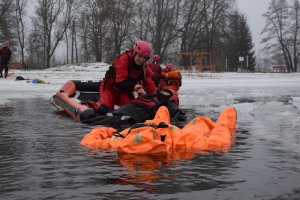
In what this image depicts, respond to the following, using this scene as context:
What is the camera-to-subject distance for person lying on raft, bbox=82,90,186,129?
25.2 ft

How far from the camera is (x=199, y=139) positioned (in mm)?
5418

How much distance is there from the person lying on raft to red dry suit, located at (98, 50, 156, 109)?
1.40 feet

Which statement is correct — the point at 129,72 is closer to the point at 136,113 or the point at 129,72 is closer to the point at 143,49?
the point at 143,49

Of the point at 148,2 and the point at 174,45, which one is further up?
the point at 148,2

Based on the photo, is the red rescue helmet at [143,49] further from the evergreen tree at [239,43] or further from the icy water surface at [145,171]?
the evergreen tree at [239,43]

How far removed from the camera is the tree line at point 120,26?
46125mm

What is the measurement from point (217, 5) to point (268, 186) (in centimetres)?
5101

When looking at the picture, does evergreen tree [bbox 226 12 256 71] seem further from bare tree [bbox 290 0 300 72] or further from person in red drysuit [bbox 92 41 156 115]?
person in red drysuit [bbox 92 41 156 115]

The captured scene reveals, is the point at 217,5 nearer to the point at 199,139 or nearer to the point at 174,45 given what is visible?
the point at 174,45

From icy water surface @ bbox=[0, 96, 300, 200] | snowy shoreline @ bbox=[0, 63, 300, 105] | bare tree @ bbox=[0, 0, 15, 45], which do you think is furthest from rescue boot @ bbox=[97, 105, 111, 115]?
bare tree @ bbox=[0, 0, 15, 45]

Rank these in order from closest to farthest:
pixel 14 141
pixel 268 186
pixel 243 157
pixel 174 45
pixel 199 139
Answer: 1. pixel 268 186
2. pixel 243 157
3. pixel 199 139
4. pixel 14 141
5. pixel 174 45

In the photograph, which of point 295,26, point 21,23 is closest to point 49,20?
point 21,23

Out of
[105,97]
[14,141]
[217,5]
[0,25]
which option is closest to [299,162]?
[14,141]

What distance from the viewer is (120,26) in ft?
158
